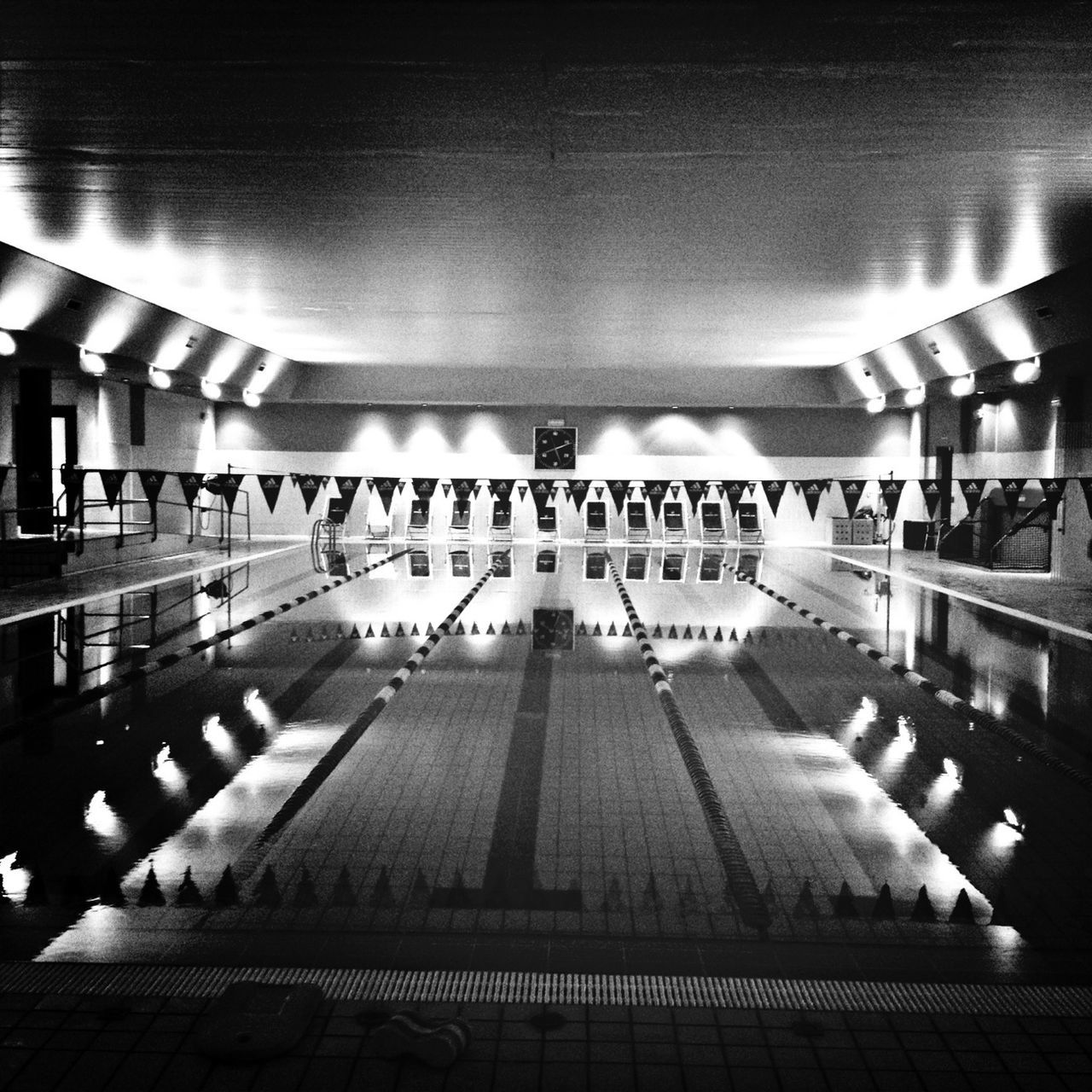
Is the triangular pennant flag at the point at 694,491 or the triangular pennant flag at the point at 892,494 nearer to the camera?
the triangular pennant flag at the point at 892,494

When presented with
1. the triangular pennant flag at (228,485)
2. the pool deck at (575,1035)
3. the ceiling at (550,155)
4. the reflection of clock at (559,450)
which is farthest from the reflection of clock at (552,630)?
the reflection of clock at (559,450)

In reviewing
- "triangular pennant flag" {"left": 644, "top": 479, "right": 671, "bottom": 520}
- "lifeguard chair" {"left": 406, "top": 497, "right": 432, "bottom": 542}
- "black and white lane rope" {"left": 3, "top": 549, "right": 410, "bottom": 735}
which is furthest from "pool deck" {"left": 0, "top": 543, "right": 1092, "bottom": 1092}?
"lifeguard chair" {"left": 406, "top": 497, "right": 432, "bottom": 542}

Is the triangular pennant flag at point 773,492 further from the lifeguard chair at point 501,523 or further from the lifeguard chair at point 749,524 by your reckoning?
the lifeguard chair at point 501,523

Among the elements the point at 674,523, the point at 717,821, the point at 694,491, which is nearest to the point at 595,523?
the point at 674,523

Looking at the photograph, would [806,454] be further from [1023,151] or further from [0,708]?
[0,708]

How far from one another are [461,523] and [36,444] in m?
10.2

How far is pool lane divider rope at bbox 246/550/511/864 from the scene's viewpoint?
418cm

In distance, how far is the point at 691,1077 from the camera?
253 cm

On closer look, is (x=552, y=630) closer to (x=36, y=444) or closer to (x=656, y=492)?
(x=36, y=444)

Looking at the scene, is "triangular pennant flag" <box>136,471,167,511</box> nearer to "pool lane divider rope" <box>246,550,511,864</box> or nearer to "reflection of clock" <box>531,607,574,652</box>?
"reflection of clock" <box>531,607,574,652</box>

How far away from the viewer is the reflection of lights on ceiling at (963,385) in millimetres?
16219

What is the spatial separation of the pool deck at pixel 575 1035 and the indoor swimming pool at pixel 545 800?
0.48ft

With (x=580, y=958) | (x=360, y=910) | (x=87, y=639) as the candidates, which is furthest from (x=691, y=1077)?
(x=87, y=639)

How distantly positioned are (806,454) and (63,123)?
18.6 meters
